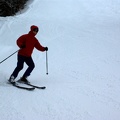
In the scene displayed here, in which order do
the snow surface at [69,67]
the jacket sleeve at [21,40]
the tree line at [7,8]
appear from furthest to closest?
the tree line at [7,8] → the jacket sleeve at [21,40] → the snow surface at [69,67]

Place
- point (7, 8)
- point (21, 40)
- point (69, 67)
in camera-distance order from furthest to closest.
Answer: point (7, 8) → point (69, 67) → point (21, 40)

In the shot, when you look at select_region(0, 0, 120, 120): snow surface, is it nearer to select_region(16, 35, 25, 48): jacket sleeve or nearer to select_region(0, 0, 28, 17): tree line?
select_region(16, 35, 25, 48): jacket sleeve

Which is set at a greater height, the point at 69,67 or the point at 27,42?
the point at 27,42

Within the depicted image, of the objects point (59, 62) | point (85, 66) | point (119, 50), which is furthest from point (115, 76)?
point (119, 50)

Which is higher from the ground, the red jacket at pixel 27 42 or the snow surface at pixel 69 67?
the red jacket at pixel 27 42

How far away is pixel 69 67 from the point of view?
9.91 m

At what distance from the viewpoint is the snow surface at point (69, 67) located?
615 cm

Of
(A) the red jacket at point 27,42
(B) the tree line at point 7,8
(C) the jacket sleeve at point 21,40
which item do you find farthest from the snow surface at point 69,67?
(B) the tree line at point 7,8

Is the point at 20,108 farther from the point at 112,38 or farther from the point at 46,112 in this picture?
the point at 112,38

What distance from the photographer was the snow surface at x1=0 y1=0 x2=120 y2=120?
20.2 ft

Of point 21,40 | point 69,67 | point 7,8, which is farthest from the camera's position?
point 7,8

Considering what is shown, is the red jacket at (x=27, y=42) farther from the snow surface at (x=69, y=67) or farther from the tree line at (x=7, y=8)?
the tree line at (x=7, y=8)

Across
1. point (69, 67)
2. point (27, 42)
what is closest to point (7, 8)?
point (69, 67)

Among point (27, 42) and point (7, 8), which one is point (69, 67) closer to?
point (27, 42)
